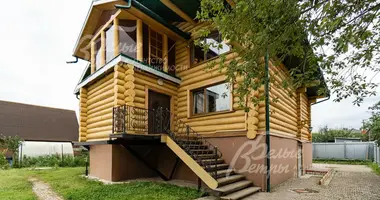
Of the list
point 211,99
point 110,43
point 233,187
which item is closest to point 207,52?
point 211,99

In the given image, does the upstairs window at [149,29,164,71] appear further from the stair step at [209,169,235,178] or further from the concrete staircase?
the stair step at [209,169,235,178]

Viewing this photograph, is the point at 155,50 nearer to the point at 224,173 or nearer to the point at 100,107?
the point at 100,107

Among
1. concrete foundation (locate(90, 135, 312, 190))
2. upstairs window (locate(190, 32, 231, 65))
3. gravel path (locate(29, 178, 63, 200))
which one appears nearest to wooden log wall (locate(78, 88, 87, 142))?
concrete foundation (locate(90, 135, 312, 190))

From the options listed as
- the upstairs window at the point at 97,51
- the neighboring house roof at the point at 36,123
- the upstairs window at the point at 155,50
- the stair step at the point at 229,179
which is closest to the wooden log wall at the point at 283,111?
the stair step at the point at 229,179

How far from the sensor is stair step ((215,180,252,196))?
622 centimetres

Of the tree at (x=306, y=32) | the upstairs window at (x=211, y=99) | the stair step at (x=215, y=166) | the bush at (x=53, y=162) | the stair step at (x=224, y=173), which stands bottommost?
the bush at (x=53, y=162)

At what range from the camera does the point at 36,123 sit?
24.2 meters

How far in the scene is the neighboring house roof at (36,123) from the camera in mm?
22269

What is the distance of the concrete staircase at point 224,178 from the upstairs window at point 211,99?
1.66 m

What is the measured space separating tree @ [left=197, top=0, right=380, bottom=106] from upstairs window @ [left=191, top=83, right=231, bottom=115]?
13.1ft

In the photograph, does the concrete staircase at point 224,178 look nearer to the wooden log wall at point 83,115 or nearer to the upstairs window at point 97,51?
the wooden log wall at point 83,115

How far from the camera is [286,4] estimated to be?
3.73m

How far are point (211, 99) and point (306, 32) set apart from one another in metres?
5.49

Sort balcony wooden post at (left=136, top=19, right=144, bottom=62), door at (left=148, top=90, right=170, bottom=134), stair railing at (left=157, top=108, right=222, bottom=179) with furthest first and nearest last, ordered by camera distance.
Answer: door at (left=148, top=90, right=170, bottom=134) < balcony wooden post at (left=136, top=19, right=144, bottom=62) < stair railing at (left=157, top=108, right=222, bottom=179)
